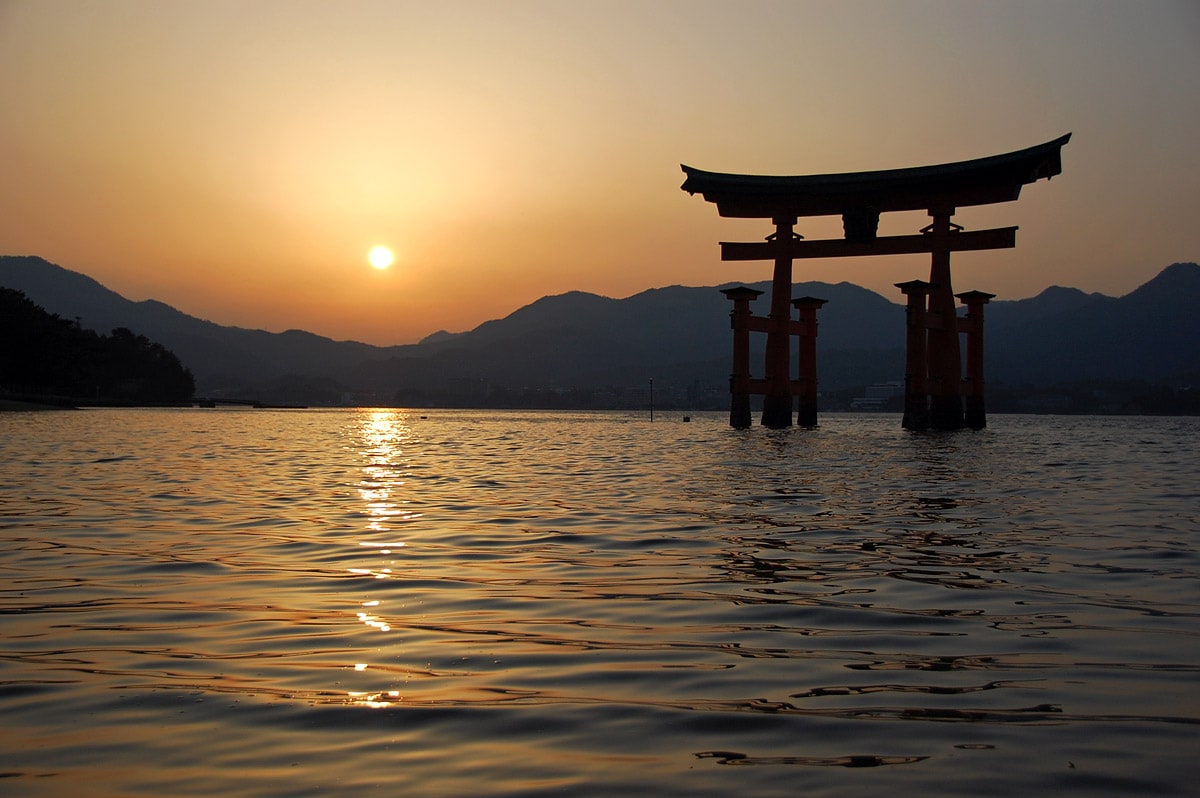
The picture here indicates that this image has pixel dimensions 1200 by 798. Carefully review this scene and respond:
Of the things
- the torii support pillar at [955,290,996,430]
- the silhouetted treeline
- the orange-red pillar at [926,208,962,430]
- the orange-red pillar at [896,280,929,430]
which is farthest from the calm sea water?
the silhouetted treeline

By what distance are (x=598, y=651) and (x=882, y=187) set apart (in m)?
43.7

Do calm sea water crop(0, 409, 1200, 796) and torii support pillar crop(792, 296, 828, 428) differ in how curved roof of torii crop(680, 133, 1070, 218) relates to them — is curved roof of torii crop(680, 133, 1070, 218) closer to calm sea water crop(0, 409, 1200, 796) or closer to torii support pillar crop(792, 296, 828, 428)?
torii support pillar crop(792, 296, 828, 428)

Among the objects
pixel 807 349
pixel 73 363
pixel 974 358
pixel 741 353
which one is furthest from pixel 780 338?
pixel 73 363

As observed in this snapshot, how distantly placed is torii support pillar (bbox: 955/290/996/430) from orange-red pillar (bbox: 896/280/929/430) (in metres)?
4.71

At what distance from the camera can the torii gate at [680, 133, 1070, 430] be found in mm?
44531

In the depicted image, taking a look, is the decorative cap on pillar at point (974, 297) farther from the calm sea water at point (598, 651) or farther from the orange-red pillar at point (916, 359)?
the calm sea water at point (598, 651)

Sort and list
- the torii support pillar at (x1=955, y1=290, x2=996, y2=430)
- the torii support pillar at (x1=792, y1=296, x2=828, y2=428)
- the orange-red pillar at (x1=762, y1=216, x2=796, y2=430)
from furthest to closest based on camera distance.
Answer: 1. the torii support pillar at (x1=792, y1=296, x2=828, y2=428)
2. the torii support pillar at (x1=955, y1=290, x2=996, y2=430)
3. the orange-red pillar at (x1=762, y1=216, x2=796, y2=430)

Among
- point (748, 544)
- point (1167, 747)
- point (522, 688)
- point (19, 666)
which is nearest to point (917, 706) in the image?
point (1167, 747)

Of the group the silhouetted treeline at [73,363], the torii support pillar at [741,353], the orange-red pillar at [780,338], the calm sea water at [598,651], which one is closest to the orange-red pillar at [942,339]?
the orange-red pillar at [780,338]

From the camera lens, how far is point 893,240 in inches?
1845

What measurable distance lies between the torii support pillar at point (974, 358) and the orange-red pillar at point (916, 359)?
Result: 4.71 metres

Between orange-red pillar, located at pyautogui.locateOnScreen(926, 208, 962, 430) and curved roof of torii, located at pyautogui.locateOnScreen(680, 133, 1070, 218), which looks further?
orange-red pillar, located at pyautogui.locateOnScreen(926, 208, 962, 430)

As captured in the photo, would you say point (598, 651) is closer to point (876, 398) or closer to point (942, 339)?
point (942, 339)

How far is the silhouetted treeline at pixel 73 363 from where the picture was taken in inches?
3573
